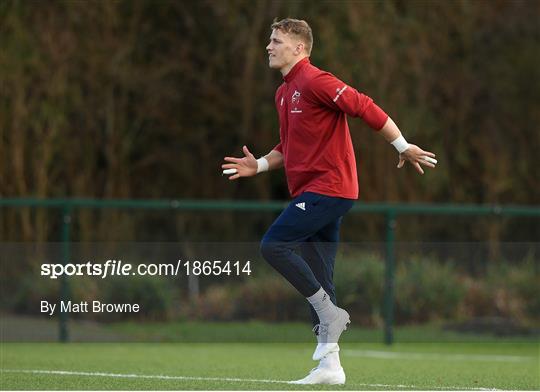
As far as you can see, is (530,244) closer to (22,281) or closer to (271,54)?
(22,281)

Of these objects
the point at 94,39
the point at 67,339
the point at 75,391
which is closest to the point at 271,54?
the point at 75,391

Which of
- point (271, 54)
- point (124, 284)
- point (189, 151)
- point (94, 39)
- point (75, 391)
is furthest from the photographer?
point (189, 151)

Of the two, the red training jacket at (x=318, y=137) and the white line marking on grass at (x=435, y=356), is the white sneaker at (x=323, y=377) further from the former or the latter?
the white line marking on grass at (x=435, y=356)

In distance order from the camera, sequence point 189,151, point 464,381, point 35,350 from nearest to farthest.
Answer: point 464,381, point 35,350, point 189,151

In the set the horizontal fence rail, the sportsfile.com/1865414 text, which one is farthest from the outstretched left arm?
the horizontal fence rail

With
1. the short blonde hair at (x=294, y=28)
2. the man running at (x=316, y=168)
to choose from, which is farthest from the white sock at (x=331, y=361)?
the short blonde hair at (x=294, y=28)

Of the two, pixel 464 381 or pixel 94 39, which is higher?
pixel 94 39

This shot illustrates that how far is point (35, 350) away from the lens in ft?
42.3

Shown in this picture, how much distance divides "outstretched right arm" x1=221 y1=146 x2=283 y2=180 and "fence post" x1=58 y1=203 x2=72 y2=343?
5.97m

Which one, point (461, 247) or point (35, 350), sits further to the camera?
point (461, 247)

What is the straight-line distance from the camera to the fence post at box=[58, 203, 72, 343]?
1391cm

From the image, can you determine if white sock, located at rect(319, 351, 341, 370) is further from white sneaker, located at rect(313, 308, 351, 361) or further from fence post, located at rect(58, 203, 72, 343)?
fence post, located at rect(58, 203, 72, 343)

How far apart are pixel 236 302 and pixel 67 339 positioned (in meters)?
1.94

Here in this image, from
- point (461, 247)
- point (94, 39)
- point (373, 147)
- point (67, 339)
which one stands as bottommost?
point (67, 339)
